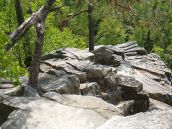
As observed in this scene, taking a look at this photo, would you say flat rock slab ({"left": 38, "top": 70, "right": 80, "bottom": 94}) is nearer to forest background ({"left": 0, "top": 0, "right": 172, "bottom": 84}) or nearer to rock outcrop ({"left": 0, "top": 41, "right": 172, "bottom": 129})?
rock outcrop ({"left": 0, "top": 41, "right": 172, "bottom": 129})

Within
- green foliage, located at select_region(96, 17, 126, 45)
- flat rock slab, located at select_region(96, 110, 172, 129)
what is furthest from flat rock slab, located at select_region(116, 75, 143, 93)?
green foliage, located at select_region(96, 17, 126, 45)

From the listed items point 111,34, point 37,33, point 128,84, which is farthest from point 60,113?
point 111,34

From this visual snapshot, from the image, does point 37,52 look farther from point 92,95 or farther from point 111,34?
point 111,34

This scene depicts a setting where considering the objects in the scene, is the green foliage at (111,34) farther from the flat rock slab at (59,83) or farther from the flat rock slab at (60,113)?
the flat rock slab at (60,113)

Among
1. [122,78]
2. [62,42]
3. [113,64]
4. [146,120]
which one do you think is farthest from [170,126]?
[62,42]

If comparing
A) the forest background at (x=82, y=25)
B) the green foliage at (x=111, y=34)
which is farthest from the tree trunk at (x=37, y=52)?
the green foliage at (x=111, y=34)

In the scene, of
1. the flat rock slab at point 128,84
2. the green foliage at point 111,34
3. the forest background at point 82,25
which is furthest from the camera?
the green foliage at point 111,34

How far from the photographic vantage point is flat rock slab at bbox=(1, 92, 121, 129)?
559 inches

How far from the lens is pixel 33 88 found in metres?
18.7

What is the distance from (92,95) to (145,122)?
902 cm

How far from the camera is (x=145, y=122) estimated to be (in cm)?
1245

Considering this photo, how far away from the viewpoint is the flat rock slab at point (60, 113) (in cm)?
1420

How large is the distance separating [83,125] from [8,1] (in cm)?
1946

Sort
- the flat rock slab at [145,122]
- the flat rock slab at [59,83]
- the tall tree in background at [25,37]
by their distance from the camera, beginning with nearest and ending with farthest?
the flat rock slab at [145,122]
the flat rock slab at [59,83]
the tall tree in background at [25,37]
